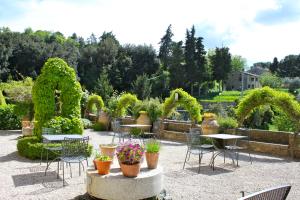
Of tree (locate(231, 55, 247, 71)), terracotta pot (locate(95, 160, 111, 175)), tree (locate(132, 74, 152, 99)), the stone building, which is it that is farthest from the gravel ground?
tree (locate(231, 55, 247, 71))

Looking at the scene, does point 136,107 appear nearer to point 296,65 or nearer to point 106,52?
point 106,52

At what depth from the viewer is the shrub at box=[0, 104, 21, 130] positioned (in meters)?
17.2

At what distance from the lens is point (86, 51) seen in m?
40.7

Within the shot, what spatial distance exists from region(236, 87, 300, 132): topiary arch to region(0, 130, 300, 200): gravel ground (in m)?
1.45

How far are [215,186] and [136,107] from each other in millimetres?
10434

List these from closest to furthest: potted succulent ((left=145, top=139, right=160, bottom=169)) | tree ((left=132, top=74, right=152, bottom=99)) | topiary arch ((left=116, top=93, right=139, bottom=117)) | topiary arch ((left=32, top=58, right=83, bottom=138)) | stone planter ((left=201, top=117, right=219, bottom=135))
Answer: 1. potted succulent ((left=145, top=139, right=160, bottom=169))
2. topiary arch ((left=32, top=58, right=83, bottom=138))
3. stone planter ((left=201, top=117, right=219, bottom=135))
4. topiary arch ((left=116, top=93, right=139, bottom=117))
5. tree ((left=132, top=74, right=152, bottom=99))

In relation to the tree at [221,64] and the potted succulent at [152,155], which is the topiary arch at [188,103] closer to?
the potted succulent at [152,155]

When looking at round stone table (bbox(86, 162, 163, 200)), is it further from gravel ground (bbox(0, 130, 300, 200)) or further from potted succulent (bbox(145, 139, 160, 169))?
gravel ground (bbox(0, 130, 300, 200))

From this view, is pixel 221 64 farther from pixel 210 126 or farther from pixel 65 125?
pixel 65 125

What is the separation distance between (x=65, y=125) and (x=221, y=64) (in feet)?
129

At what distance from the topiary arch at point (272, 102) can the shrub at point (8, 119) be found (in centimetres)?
1185

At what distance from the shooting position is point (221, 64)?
4659 cm

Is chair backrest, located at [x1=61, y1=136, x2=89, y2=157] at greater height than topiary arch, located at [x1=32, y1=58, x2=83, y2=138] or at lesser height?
lesser

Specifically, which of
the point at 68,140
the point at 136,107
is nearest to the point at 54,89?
the point at 68,140
